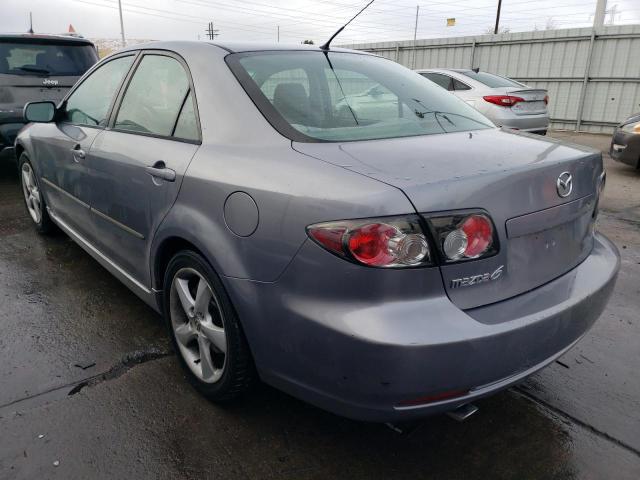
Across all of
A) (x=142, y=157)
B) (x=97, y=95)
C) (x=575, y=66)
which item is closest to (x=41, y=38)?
(x=97, y=95)

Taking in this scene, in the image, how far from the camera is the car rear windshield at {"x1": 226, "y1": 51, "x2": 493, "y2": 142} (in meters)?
2.12

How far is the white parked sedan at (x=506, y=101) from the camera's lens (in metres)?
8.52

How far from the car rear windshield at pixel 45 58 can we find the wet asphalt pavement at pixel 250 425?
464 cm

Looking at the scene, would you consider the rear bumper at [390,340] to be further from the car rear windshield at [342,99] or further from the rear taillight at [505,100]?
the rear taillight at [505,100]

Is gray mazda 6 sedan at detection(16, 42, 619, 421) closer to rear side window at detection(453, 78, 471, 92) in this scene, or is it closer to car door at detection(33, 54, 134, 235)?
car door at detection(33, 54, 134, 235)

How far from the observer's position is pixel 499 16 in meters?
34.5

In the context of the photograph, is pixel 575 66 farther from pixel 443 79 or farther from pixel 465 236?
pixel 465 236

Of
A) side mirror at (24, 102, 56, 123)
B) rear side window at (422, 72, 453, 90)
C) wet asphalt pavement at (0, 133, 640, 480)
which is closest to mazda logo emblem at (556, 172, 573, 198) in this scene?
wet asphalt pavement at (0, 133, 640, 480)

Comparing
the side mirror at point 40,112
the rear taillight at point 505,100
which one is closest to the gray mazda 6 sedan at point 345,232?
the side mirror at point 40,112

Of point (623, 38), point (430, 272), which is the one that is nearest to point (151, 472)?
point (430, 272)

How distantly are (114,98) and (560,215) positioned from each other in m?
2.43

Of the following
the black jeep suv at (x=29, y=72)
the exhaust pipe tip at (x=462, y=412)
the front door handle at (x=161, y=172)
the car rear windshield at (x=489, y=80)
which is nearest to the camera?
the exhaust pipe tip at (x=462, y=412)

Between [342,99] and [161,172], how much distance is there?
87cm

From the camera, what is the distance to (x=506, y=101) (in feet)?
28.0
